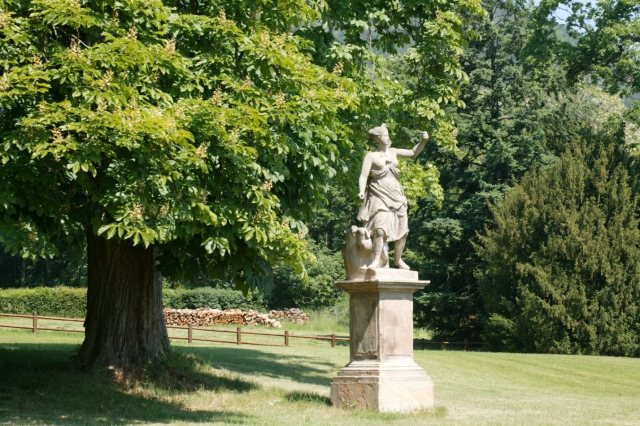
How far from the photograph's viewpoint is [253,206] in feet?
39.0

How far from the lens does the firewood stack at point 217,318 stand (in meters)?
41.5

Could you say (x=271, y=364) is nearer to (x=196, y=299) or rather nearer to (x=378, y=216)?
(x=378, y=216)

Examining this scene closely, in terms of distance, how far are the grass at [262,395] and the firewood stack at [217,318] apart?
59.2 ft

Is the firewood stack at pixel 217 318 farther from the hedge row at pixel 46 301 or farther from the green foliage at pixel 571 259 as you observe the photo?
the green foliage at pixel 571 259

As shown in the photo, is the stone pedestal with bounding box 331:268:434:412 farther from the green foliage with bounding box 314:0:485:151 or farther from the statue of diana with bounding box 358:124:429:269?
the green foliage with bounding box 314:0:485:151

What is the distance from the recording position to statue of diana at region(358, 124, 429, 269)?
527 inches

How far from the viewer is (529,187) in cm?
3456

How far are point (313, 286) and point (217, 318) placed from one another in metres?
10.5

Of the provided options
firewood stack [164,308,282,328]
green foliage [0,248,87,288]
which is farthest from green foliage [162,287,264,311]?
green foliage [0,248,87,288]

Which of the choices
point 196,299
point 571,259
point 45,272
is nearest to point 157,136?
point 571,259

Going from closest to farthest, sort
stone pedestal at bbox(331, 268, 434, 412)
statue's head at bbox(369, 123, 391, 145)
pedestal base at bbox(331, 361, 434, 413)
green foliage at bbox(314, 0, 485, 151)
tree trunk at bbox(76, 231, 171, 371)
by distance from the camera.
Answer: pedestal base at bbox(331, 361, 434, 413), stone pedestal at bbox(331, 268, 434, 412), statue's head at bbox(369, 123, 391, 145), tree trunk at bbox(76, 231, 171, 371), green foliage at bbox(314, 0, 485, 151)

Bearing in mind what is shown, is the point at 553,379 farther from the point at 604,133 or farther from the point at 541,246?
the point at 604,133

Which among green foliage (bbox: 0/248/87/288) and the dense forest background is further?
green foliage (bbox: 0/248/87/288)

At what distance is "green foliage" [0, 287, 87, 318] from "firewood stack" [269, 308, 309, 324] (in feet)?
34.8
